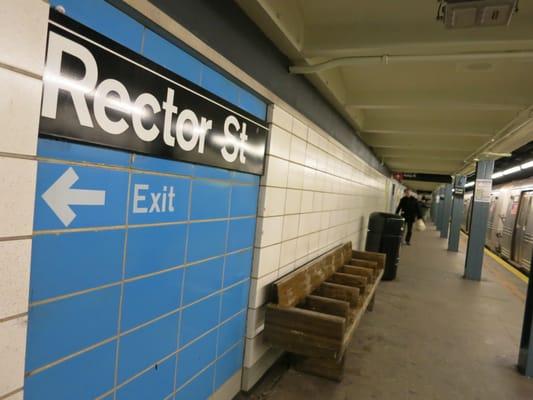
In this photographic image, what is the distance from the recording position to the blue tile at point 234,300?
2199mm

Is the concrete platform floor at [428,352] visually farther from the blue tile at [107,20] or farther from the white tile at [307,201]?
the blue tile at [107,20]

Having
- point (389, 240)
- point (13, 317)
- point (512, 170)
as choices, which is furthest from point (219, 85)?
point (512, 170)

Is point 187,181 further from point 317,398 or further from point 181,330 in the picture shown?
point 317,398

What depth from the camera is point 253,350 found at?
256 cm

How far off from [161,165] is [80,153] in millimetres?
402

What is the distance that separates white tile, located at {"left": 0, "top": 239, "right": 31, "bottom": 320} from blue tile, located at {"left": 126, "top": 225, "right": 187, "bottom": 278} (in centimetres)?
42

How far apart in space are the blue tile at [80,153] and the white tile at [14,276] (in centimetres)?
28

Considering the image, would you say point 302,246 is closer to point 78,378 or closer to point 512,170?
point 78,378

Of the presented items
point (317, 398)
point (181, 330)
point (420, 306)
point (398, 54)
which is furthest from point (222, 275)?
point (420, 306)

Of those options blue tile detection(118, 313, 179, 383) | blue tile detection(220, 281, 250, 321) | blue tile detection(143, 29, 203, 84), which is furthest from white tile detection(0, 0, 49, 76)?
blue tile detection(220, 281, 250, 321)

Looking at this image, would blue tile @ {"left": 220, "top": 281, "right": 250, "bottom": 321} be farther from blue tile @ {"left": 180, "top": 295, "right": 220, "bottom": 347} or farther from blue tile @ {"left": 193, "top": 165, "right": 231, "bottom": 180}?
blue tile @ {"left": 193, "top": 165, "right": 231, "bottom": 180}

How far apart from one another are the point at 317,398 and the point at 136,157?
7.10 ft

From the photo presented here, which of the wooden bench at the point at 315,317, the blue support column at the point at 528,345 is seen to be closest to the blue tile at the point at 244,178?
the wooden bench at the point at 315,317

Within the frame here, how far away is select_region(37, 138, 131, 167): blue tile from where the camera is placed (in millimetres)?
1063
